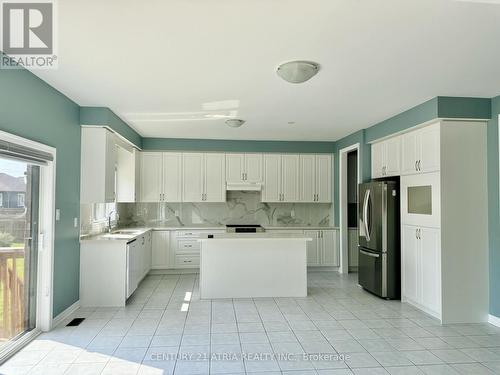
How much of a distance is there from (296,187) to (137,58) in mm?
4532

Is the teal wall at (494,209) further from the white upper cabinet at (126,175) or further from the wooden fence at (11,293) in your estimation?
the white upper cabinet at (126,175)

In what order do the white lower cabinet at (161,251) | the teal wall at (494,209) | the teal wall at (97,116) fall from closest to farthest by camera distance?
the teal wall at (494,209)
the teal wall at (97,116)
the white lower cabinet at (161,251)

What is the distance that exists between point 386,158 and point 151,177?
13.7 ft

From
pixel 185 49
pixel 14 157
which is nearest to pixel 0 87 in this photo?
pixel 14 157

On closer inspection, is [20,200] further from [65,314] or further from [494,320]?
[494,320]

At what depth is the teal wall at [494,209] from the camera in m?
3.72

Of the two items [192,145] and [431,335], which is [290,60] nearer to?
[431,335]

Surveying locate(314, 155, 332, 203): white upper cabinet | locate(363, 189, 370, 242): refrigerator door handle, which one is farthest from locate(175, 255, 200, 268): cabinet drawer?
locate(363, 189, 370, 242): refrigerator door handle

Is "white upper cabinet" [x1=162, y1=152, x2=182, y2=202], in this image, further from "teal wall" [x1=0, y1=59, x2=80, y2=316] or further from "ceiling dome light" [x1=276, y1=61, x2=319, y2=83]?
"ceiling dome light" [x1=276, y1=61, x2=319, y2=83]

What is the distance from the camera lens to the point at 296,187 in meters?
6.76

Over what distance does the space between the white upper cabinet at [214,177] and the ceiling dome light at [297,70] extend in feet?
12.4

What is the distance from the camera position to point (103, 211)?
539 centimetres

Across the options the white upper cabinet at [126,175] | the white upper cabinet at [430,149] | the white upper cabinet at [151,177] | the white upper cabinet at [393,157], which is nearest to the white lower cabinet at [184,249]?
the white upper cabinet at [151,177]

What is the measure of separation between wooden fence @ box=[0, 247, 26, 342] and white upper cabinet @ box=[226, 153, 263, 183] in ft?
13.1
